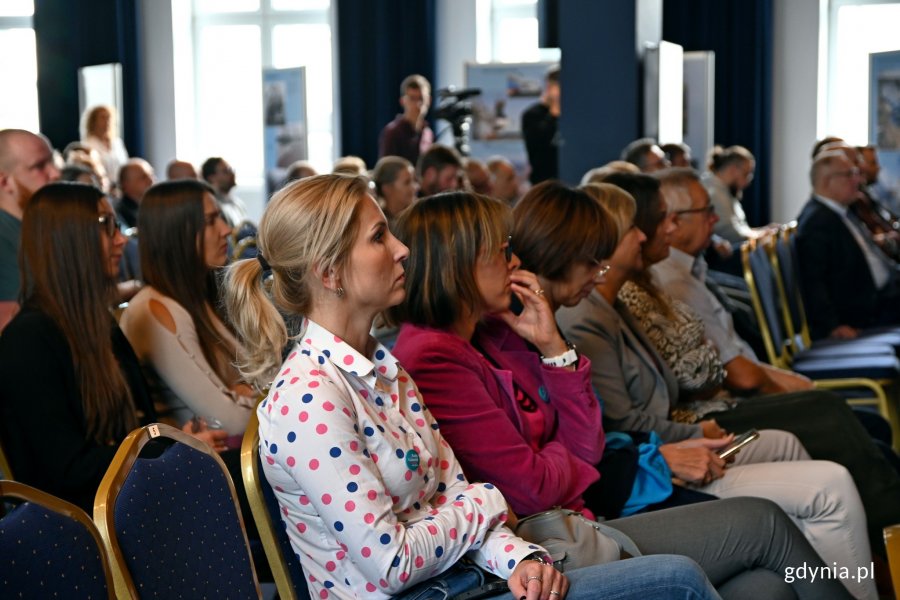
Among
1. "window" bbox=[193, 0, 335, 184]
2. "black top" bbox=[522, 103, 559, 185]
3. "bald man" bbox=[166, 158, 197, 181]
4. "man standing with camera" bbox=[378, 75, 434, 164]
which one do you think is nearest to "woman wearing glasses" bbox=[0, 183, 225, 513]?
"black top" bbox=[522, 103, 559, 185]

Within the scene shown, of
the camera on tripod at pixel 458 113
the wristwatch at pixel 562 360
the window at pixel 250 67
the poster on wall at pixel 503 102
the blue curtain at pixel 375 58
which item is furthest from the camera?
the window at pixel 250 67

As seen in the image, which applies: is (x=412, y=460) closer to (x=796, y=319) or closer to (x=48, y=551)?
(x=48, y=551)

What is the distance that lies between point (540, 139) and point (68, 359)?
594cm

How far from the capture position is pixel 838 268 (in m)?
5.26

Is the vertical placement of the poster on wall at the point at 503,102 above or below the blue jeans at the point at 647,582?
above

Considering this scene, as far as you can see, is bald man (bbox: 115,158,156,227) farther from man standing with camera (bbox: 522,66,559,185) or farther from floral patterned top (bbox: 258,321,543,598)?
floral patterned top (bbox: 258,321,543,598)

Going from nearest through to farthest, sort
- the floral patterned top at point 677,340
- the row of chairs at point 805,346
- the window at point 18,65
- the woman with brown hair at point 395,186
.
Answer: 1. the floral patterned top at point 677,340
2. the row of chairs at point 805,346
3. the woman with brown hair at point 395,186
4. the window at point 18,65

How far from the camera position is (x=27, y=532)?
1.28 m

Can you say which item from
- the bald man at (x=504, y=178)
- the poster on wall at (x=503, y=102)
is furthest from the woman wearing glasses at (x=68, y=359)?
the poster on wall at (x=503, y=102)

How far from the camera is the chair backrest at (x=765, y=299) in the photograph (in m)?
4.29

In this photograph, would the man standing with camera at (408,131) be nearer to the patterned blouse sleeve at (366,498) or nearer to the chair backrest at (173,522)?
the patterned blouse sleeve at (366,498)

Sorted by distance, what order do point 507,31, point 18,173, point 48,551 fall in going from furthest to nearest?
point 507,31 < point 18,173 < point 48,551

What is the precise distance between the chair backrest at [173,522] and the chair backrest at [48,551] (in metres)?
0.06

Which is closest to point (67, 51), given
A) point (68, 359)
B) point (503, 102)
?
point (503, 102)
